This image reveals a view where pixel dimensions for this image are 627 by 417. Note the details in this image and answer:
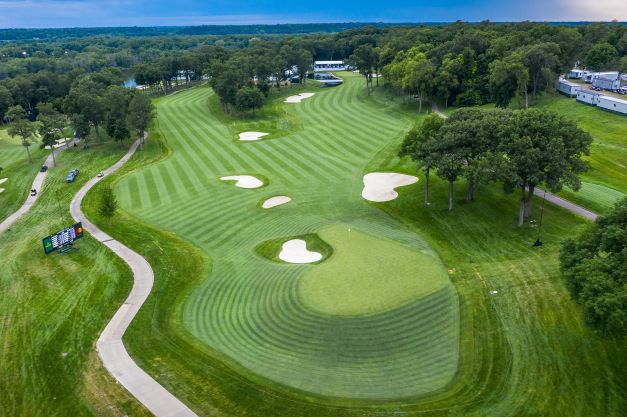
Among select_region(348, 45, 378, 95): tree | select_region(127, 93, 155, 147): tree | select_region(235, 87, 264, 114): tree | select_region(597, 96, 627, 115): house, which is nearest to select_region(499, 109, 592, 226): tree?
select_region(597, 96, 627, 115): house

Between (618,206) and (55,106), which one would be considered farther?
(55,106)

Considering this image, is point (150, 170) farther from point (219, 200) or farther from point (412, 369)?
point (412, 369)

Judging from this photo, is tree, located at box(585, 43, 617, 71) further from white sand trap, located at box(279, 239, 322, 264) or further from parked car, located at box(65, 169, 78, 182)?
parked car, located at box(65, 169, 78, 182)

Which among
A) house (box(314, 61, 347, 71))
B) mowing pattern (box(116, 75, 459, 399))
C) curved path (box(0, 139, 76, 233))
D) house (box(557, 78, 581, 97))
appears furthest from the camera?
house (box(314, 61, 347, 71))

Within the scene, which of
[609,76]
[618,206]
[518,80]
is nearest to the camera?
[618,206]

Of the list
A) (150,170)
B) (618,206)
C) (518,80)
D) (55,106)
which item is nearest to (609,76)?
(518,80)

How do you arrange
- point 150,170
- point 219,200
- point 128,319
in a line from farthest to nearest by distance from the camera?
1. point 150,170
2. point 219,200
3. point 128,319

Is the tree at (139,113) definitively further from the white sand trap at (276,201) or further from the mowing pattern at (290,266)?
the white sand trap at (276,201)

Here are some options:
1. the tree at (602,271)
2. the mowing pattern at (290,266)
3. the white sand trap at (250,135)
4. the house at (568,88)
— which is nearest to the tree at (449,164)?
the mowing pattern at (290,266)
